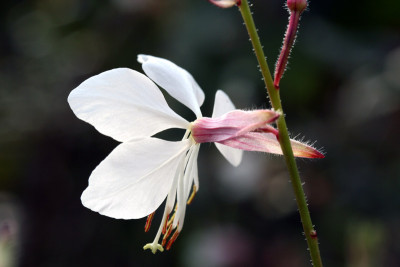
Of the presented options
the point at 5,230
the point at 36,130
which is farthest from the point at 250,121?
the point at 36,130

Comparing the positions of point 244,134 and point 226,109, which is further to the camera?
point 226,109

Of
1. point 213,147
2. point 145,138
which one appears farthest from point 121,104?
point 213,147

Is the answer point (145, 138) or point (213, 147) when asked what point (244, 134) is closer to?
point (145, 138)

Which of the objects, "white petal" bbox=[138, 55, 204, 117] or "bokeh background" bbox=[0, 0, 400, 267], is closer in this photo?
"white petal" bbox=[138, 55, 204, 117]

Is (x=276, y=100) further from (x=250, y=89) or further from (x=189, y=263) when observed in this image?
(x=189, y=263)

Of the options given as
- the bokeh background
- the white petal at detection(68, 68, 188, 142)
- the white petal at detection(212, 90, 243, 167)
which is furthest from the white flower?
the bokeh background

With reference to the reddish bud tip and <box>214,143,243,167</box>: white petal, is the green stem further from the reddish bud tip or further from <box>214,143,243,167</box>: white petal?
<box>214,143,243,167</box>: white petal
